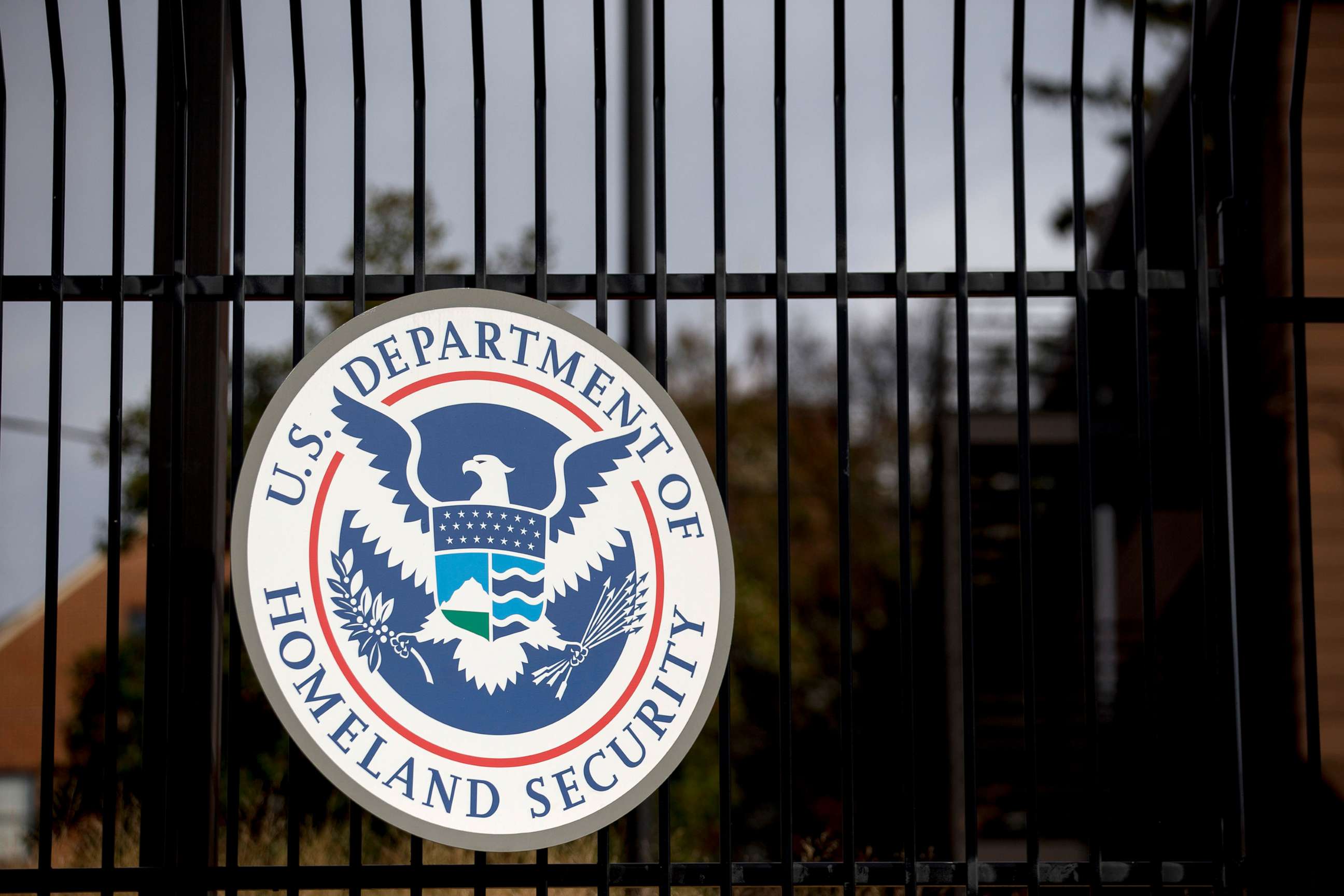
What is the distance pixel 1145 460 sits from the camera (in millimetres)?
3523

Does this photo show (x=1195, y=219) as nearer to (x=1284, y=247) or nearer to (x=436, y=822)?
(x=436, y=822)

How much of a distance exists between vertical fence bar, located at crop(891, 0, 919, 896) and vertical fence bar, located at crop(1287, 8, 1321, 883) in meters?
0.96


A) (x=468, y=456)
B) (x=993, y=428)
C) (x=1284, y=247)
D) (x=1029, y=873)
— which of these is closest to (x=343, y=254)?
(x=993, y=428)

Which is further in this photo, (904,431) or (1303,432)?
(1303,432)

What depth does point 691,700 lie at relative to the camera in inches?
135

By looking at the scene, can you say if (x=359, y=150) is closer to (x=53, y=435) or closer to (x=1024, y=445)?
(x=53, y=435)

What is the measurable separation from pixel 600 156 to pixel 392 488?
1.04m

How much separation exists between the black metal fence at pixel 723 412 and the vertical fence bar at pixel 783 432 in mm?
10

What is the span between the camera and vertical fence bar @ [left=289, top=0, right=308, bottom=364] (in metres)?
3.52

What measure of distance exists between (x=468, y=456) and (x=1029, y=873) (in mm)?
1785

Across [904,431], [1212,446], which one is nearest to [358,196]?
[904,431]

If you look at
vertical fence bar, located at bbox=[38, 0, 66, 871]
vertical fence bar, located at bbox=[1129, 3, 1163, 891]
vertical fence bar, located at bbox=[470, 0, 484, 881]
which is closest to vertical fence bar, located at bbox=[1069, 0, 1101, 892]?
vertical fence bar, located at bbox=[1129, 3, 1163, 891]

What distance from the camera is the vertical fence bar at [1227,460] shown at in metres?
3.49

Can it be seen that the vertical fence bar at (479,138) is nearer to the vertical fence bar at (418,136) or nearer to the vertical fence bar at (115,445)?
the vertical fence bar at (418,136)
